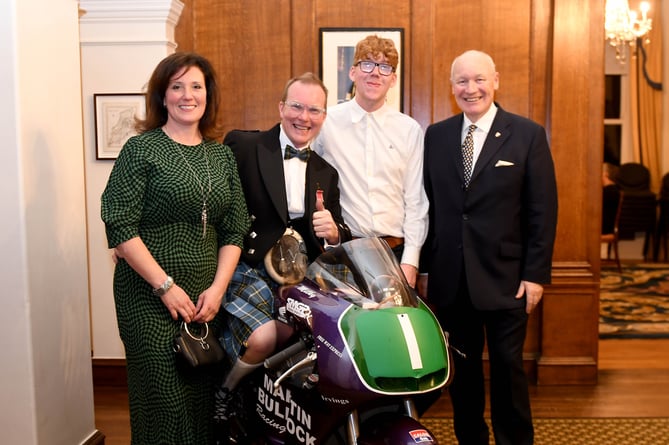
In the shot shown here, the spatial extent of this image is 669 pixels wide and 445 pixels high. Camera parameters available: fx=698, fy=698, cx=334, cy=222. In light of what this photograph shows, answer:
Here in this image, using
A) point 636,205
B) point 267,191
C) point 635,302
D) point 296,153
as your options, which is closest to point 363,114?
point 296,153

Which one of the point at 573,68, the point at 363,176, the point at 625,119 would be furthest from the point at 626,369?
the point at 625,119

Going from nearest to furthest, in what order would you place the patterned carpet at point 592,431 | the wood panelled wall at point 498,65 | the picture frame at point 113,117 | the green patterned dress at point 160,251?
1. the green patterned dress at point 160,251
2. the patterned carpet at point 592,431
3. the picture frame at point 113,117
4. the wood panelled wall at point 498,65

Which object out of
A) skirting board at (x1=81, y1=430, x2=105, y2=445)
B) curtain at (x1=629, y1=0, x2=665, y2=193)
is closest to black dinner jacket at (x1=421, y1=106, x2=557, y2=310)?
skirting board at (x1=81, y1=430, x2=105, y2=445)

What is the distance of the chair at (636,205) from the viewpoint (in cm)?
998

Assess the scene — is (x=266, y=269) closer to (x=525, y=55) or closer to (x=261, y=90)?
(x=261, y=90)

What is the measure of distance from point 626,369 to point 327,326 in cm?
339

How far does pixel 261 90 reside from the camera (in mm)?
4246

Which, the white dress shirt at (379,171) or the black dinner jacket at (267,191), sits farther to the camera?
the white dress shirt at (379,171)

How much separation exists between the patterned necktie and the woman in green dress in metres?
1.00

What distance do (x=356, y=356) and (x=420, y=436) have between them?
0.29m

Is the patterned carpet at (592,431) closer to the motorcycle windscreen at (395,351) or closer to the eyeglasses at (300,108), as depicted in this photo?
the motorcycle windscreen at (395,351)

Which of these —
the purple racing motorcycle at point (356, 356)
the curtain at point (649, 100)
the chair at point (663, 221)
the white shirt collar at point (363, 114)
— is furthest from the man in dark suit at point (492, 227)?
the curtain at point (649, 100)

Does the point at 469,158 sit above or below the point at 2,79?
below

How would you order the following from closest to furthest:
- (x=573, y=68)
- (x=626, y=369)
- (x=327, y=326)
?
(x=327, y=326) → (x=573, y=68) → (x=626, y=369)
